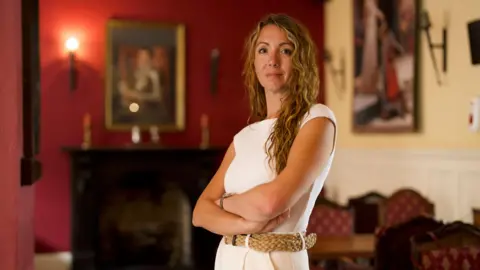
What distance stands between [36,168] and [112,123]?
401 centimetres

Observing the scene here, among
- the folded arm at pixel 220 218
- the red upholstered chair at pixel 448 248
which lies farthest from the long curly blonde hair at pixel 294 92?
the red upholstered chair at pixel 448 248

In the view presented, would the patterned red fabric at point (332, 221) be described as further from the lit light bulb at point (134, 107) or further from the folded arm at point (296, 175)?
the folded arm at point (296, 175)

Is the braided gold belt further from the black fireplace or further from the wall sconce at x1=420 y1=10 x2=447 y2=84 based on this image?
the black fireplace

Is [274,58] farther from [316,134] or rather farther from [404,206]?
[404,206]

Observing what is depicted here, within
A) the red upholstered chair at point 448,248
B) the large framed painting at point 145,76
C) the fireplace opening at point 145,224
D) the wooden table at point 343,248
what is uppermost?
the large framed painting at point 145,76

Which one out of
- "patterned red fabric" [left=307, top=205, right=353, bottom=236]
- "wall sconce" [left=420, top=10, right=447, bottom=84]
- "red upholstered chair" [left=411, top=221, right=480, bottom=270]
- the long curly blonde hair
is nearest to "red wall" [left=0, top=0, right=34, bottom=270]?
→ the long curly blonde hair

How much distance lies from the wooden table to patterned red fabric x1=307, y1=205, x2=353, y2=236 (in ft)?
0.61

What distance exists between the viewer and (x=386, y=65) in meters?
5.78

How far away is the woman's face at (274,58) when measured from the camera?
164 centimetres

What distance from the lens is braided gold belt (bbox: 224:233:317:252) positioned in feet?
5.33

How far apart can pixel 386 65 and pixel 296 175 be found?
14.6 feet

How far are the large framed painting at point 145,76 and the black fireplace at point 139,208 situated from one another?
0.36m

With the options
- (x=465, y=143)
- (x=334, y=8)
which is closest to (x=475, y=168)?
(x=465, y=143)

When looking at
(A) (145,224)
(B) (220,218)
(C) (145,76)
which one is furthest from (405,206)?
(B) (220,218)
